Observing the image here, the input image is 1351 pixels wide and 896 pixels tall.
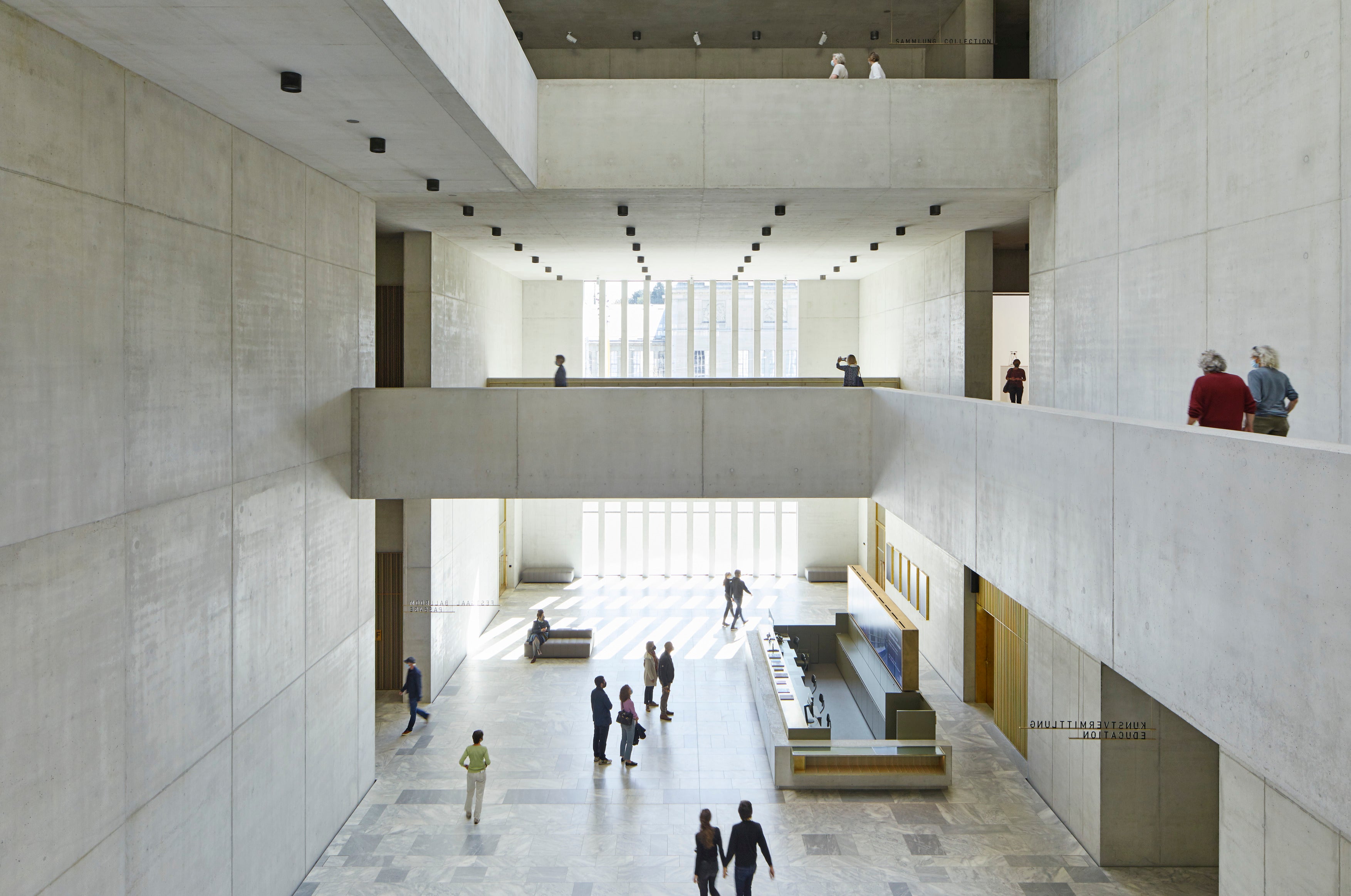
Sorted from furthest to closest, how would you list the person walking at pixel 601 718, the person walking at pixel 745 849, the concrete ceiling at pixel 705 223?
the person walking at pixel 601 718 → the concrete ceiling at pixel 705 223 → the person walking at pixel 745 849

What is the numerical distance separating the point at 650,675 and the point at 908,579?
303 inches

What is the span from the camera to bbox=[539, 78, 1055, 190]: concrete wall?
12.3m

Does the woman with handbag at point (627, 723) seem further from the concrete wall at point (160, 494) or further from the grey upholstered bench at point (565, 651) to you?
the grey upholstered bench at point (565, 651)

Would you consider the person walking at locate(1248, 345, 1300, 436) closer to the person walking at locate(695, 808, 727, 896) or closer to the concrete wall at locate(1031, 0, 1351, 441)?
the concrete wall at locate(1031, 0, 1351, 441)

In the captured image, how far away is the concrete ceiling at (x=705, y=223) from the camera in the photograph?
43.0 ft

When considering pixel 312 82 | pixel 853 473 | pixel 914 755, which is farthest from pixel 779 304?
pixel 312 82

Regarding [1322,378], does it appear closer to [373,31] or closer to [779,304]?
[373,31]

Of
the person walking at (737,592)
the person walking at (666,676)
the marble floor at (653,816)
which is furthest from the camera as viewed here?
the person walking at (737,592)

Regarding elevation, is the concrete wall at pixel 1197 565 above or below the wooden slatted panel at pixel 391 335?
below

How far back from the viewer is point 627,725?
44.2 ft

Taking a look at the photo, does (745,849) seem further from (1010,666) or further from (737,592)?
(737,592)

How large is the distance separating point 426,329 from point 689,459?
21.4ft

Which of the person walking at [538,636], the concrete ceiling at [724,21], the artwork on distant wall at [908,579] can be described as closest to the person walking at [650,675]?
the person walking at [538,636]

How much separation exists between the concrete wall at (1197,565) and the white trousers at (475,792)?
23.5 feet
